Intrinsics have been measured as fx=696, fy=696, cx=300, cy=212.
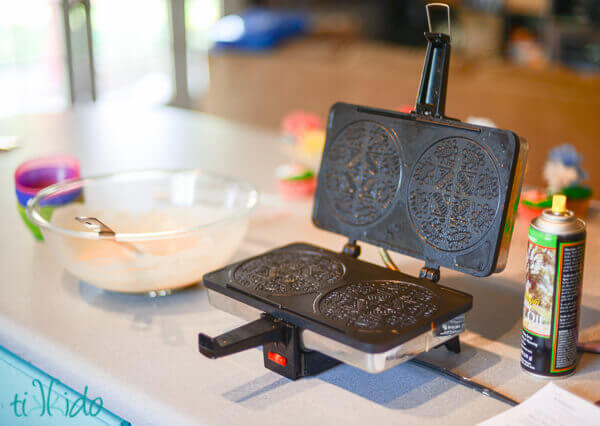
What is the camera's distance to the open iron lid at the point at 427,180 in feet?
2.83

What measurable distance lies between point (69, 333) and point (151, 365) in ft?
0.51

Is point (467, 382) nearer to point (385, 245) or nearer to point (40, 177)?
point (385, 245)

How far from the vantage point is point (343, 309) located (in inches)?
32.6

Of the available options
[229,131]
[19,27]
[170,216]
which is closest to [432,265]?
[170,216]

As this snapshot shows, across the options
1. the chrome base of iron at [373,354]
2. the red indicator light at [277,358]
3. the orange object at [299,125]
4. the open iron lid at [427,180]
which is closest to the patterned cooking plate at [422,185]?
the open iron lid at [427,180]

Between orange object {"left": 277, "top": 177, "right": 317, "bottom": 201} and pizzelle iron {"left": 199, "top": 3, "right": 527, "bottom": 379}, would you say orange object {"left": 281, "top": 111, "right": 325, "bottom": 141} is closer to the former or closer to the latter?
orange object {"left": 277, "top": 177, "right": 317, "bottom": 201}

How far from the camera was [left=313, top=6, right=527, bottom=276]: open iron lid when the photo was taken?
86 cm

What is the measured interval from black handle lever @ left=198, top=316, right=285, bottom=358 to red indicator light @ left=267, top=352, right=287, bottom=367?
0.12ft

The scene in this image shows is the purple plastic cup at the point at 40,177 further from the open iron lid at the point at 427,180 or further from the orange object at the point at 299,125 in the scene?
the orange object at the point at 299,125

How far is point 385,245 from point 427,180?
110 mm

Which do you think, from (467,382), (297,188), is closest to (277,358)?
(467,382)

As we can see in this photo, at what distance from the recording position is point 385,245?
976 millimetres

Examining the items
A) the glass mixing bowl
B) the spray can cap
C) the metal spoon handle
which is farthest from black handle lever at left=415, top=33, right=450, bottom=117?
the metal spoon handle

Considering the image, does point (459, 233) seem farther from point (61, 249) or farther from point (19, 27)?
point (19, 27)
